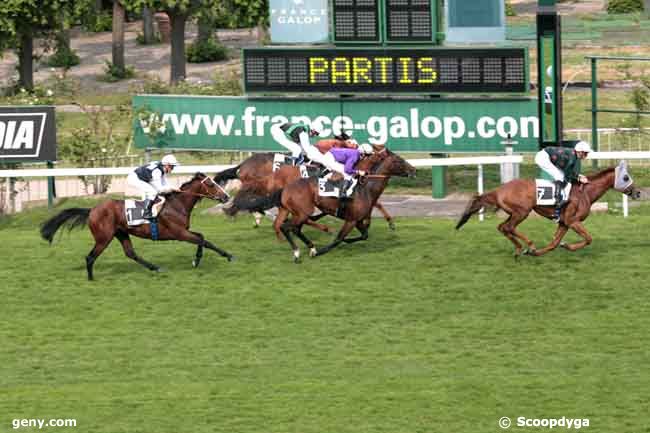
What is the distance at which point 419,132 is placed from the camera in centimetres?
2384

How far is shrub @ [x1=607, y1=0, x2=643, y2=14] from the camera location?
1978 inches

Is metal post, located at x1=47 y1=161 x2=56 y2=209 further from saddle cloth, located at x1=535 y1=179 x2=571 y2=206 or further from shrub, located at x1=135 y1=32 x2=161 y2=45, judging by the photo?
shrub, located at x1=135 y1=32 x2=161 y2=45

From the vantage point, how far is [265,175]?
2116 centimetres

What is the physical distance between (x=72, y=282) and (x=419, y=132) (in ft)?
22.6

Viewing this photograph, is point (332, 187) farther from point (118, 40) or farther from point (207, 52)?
point (207, 52)

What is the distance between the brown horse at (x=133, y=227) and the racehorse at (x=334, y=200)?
87cm

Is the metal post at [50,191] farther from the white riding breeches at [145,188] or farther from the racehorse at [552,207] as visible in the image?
the racehorse at [552,207]

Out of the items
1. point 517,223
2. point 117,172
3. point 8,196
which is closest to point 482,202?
point 517,223

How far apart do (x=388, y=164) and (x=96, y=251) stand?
12.1 ft

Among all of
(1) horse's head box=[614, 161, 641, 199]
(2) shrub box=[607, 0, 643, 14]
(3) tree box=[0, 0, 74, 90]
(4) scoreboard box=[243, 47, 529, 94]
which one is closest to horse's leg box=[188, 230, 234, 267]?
(1) horse's head box=[614, 161, 641, 199]

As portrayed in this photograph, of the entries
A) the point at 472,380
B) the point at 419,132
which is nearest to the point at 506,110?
the point at 419,132

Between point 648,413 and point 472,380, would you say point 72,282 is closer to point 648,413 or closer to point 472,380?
point 472,380

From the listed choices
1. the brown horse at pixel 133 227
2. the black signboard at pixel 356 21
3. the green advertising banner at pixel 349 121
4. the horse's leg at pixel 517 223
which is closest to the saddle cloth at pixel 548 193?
the horse's leg at pixel 517 223

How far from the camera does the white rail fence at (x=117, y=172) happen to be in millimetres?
21531
